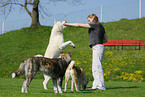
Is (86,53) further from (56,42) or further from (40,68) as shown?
(40,68)

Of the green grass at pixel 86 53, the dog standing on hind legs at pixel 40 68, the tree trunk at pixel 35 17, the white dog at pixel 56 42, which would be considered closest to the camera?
the dog standing on hind legs at pixel 40 68

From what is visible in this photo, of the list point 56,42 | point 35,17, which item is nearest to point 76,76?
point 56,42

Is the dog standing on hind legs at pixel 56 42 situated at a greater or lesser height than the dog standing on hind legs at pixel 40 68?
greater

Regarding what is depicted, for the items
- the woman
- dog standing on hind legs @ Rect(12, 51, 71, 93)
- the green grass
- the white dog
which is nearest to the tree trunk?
the green grass

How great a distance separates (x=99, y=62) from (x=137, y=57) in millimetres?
10866

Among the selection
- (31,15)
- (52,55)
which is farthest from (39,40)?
(52,55)

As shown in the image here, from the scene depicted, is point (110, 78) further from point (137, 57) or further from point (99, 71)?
point (99, 71)

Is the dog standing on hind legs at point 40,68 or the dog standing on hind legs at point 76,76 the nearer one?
the dog standing on hind legs at point 40,68

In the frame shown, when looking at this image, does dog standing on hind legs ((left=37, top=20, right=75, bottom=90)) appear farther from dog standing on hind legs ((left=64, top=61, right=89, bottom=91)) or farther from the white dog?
dog standing on hind legs ((left=64, top=61, right=89, bottom=91))

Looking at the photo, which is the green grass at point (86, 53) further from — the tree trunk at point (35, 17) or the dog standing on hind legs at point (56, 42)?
the dog standing on hind legs at point (56, 42)

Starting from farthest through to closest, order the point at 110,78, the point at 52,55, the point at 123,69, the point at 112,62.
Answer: the point at 112,62
the point at 123,69
the point at 110,78
the point at 52,55

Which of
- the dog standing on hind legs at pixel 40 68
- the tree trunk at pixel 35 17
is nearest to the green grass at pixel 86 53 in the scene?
the tree trunk at pixel 35 17

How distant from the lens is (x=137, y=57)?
1783cm

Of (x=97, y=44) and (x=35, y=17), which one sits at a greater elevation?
(x=35, y=17)
